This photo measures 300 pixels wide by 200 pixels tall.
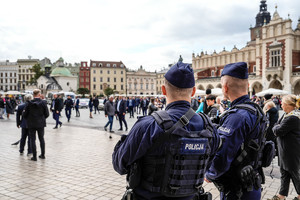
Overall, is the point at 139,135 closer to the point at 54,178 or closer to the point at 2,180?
the point at 54,178

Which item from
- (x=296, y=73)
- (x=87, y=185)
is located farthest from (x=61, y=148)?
(x=296, y=73)

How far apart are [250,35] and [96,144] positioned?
8570 cm

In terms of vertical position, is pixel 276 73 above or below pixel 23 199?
above

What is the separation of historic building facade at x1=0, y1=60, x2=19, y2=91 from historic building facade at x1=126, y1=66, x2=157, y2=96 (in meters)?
59.9

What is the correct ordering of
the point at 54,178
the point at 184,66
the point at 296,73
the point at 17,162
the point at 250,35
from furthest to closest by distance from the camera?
the point at 250,35, the point at 296,73, the point at 17,162, the point at 54,178, the point at 184,66

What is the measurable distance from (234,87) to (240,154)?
0.76 meters

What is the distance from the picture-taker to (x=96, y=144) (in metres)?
9.88

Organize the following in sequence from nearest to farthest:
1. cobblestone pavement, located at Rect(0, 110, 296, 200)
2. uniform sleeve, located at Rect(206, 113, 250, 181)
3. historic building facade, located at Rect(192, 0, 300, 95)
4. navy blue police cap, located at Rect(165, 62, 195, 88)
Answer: navy blue police cap, located at Rect(165, 62, 195, 88), uniform sleeve, located at Rect(206, 113, 250, 181), cobblestone pavement, located at Rect(0, 110, 296, 200), historic building facade, located at Rect(192, 0, 300, 95)

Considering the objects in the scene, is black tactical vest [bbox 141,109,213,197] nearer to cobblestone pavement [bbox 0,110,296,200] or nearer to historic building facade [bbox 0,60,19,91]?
cobblestone pavement [bbox 0,110,296,200]

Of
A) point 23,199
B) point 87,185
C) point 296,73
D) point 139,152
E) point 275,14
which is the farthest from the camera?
point 275,14

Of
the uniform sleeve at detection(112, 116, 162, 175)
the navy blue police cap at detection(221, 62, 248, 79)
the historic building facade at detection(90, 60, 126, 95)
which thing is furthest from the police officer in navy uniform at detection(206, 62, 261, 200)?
the historic building facade at detection(90, 60, 126, 95)

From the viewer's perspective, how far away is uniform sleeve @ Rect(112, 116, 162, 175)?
1.99 metres

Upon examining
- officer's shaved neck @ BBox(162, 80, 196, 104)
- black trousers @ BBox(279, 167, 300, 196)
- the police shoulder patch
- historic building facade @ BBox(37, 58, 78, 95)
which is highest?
historic building facade @ BBox(37, 58, 78, 95)

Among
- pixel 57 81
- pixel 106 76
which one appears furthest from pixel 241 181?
pixel 106 76
